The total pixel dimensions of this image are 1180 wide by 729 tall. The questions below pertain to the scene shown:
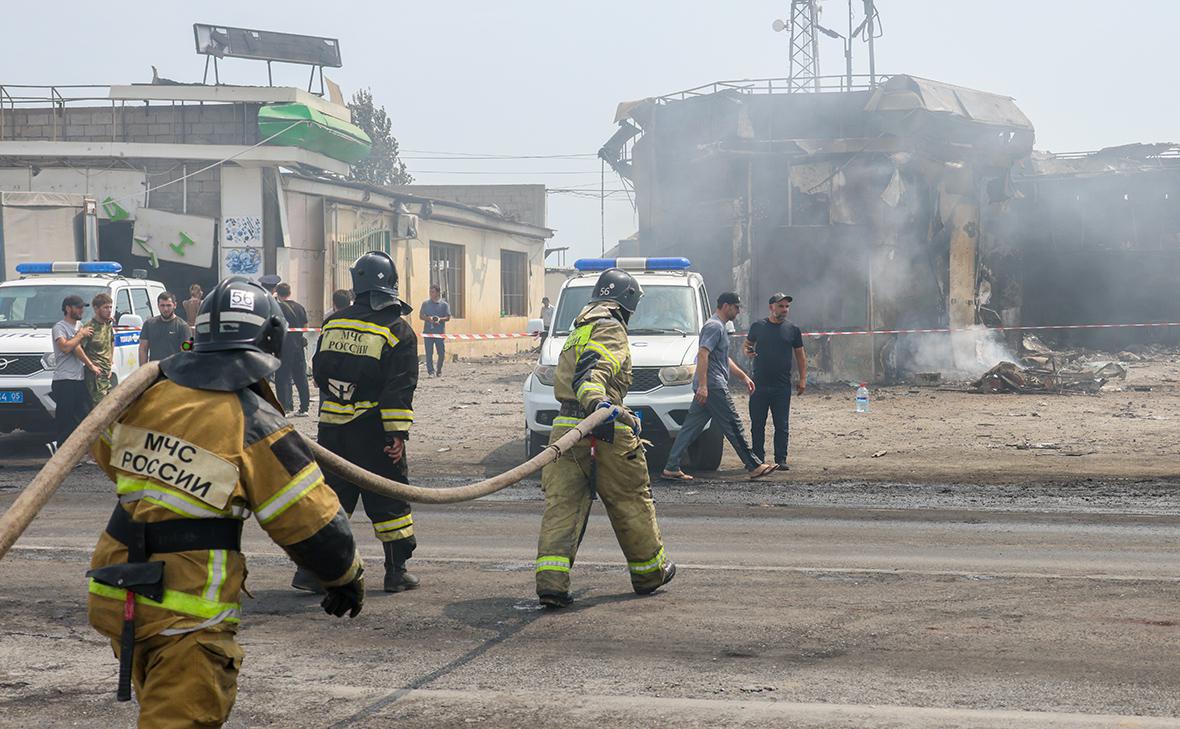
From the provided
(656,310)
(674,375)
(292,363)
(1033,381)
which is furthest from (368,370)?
(1033,381)

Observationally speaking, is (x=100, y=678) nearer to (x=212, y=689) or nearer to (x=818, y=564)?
(x=212, y=689)

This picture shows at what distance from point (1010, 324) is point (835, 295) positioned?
7935 millimetres

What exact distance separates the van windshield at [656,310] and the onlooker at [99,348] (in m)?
4.80

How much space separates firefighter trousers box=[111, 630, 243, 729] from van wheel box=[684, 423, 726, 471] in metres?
10.00

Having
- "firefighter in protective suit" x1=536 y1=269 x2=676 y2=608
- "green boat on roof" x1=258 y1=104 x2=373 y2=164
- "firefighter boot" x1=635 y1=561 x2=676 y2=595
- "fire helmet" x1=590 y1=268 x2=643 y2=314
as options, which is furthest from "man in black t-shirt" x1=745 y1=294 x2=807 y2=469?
"green boat on roof" x1=258 y1=104 x2=373 y2=164

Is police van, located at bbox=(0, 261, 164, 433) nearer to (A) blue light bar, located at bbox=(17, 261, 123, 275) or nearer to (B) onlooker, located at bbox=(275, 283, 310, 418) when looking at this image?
(A) blue light bar, located at bbox=(17, 261, 123, 275)

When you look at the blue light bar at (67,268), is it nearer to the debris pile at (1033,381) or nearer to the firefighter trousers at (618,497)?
the firefighter trousers at (618,497)

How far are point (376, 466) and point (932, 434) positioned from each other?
34.7ft

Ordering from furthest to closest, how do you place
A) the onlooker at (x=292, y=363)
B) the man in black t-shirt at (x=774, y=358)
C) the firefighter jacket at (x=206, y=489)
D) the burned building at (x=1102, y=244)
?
1. the burned building at (x=1102, y=244)
2. the onlooker at (x=292, y=363)
3. the man in black t-shirt at (x=774, y=358)
4. the firefighter jacket at (x=206, y=489)

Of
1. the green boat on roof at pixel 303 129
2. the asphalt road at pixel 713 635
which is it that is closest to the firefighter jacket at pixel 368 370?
the asphalt road at pixel 713 635

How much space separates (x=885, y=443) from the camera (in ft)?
50.4

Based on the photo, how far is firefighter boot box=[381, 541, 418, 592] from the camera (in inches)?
283

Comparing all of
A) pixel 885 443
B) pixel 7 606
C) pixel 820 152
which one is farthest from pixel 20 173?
pixel 7 606

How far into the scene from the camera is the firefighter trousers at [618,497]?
6988mm
